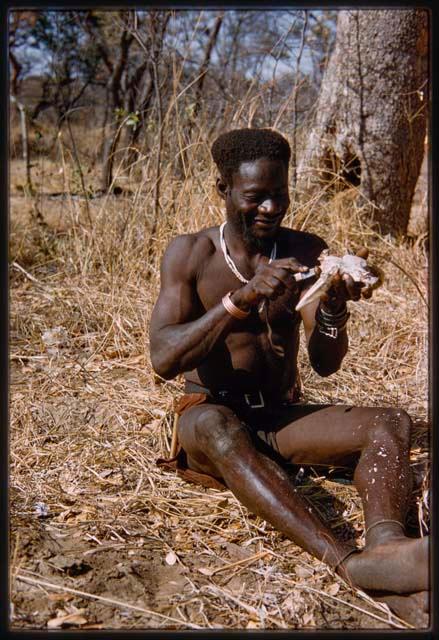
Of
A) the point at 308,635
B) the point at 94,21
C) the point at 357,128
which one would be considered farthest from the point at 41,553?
the point at 94,21

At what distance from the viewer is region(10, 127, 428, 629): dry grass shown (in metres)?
2.19

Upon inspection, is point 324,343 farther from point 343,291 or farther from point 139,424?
point 139,424

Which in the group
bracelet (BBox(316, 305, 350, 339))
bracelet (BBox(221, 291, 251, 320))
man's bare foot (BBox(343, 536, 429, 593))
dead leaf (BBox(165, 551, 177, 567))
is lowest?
dead leaf (BBox(165, 551, 177, 567))

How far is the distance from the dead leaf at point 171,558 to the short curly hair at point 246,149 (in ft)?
4.08

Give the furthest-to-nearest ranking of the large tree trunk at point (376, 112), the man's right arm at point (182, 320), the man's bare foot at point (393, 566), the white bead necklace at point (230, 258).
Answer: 1. the large tree trunk at point (376, 112)
2. the white bead necklace at point (230, 258)
3. the man's right arm at point (182, 320)
4. the man's bare foot at point (393, 566)

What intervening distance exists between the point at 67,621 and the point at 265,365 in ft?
3.70

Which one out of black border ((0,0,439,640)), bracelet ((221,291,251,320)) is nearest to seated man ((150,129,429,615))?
bracelet ((221,291,251,320))

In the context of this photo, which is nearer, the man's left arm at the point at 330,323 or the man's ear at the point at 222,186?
the man's left arm at the point at 330,323

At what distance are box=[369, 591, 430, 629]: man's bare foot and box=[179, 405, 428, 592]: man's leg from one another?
28 millimetres

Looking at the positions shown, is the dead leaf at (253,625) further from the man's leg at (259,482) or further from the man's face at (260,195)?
the man's face at (260,195)

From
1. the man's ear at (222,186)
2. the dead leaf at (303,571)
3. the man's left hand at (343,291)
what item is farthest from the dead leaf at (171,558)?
the man's ear at (222,186)

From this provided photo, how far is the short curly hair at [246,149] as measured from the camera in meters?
2.62

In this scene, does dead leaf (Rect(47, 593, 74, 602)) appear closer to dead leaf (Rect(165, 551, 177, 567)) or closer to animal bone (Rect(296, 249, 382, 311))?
dead leaf (Rect(165, 551, 177, 567))

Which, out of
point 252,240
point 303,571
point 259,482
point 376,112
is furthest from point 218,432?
point 376,112
